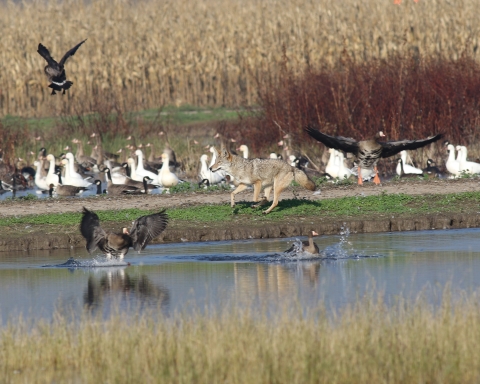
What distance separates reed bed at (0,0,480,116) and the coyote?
23.3 m

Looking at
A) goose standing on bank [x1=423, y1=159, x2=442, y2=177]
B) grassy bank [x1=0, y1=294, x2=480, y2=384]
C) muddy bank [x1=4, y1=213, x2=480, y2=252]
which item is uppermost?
goose standing on bank [x1=423, y1=159, x2=442, y2=177]

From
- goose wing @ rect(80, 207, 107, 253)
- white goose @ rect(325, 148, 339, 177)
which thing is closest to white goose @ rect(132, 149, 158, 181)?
white goose @ rect(325, 148, 339, 177)

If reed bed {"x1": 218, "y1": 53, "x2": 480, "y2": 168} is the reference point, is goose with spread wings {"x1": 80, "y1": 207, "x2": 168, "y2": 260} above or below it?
below

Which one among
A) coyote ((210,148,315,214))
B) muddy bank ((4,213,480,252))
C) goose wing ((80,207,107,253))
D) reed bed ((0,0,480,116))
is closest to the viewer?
goose wing ((80,207,107,253))

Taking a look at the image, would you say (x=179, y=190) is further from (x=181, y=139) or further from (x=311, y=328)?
(x=311, y=328)

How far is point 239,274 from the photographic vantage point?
47.0ft

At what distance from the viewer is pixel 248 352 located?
341 inches

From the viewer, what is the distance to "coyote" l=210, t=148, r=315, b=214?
19.7m

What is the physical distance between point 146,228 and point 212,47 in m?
32.4

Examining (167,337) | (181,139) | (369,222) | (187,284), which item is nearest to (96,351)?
(167,337)

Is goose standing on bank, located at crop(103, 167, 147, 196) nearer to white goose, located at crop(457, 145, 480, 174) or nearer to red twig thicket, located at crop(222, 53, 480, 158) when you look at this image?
red twig thicket, located at crop(222, 53, 480, 158)

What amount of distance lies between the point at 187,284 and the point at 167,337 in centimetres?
437

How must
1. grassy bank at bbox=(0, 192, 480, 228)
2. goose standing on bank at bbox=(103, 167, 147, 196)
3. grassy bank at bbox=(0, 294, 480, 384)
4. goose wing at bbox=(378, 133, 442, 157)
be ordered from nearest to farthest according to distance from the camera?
grassy bank at bbox=(0, 294, 480, 384), goose wing at bbox=(378, 133, 442, 157), grassy bank at bbox=(0, 192, 480, 228), goose standing on bank at bbox=(103, 167, 147, 196)

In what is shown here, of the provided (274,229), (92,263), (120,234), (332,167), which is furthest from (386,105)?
(120,234)
